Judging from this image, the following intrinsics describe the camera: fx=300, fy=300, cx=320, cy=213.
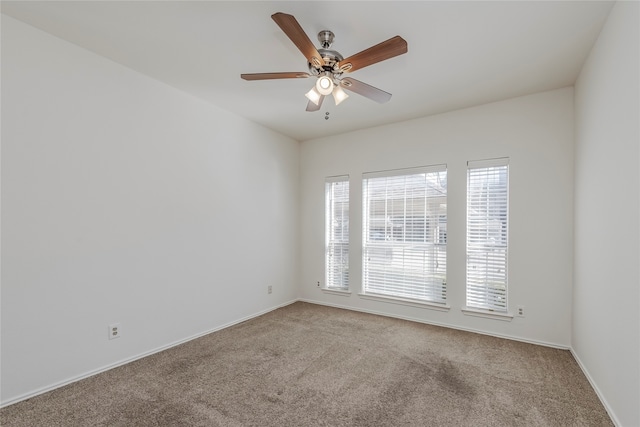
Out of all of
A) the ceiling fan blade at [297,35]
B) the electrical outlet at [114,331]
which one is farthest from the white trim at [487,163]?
the electrical outlet at [114,331]

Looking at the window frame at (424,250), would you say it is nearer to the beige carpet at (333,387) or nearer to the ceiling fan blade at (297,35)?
the beige carpet at (333,387)

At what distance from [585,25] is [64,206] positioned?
13.6 feet

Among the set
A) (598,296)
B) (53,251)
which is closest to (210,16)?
(53,251)

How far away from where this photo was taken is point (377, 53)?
1.96 m

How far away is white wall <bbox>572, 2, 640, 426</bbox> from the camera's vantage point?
5.58 ft

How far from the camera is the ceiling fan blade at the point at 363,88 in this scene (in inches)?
89.2

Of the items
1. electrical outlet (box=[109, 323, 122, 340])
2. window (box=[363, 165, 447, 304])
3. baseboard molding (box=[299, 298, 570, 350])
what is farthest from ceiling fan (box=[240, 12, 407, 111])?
baseboard molding (box=[299, 298, 570, 350])

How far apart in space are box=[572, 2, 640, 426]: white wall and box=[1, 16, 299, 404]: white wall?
3568mm

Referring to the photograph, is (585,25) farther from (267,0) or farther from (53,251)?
(53,251)

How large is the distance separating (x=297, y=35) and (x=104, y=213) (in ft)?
7.24

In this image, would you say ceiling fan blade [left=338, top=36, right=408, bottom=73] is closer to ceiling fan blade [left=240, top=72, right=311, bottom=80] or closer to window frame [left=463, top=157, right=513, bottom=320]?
ceiling fan blade [left=240, top=72, right=311, bottom=80]

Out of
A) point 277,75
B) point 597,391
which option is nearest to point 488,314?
point 597,391

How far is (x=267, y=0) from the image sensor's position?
1928 mm

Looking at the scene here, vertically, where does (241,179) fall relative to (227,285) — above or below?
above
